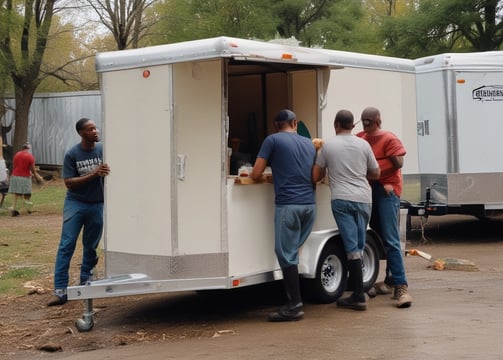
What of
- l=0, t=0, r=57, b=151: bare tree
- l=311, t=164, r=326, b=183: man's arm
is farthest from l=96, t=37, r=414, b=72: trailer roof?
l=0, t=0, r=57, b=151: bare tree

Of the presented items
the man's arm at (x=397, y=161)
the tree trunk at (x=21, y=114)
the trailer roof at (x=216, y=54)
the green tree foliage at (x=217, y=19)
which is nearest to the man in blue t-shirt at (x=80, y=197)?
the trailer roof at (x=216, y=54)

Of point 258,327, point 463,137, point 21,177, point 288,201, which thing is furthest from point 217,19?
point 258,327

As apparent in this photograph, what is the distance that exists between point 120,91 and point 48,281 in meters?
3.61

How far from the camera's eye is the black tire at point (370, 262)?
8998mm

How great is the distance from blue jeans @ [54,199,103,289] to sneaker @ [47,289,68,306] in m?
0.05

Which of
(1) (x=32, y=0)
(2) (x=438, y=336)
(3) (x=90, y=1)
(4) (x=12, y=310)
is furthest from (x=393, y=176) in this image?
(3) (x=90, y=1)

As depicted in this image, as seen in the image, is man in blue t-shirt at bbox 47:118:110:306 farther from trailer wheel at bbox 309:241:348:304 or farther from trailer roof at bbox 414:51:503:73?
trailer roof at bbox 414:51:503:73

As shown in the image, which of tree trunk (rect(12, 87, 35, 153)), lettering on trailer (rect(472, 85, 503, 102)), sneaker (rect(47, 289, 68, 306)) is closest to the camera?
sneaker (rect(47, 289, 68, 306))

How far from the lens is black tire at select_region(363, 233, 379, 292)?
8998 millimetres

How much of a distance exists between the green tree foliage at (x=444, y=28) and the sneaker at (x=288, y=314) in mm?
20872

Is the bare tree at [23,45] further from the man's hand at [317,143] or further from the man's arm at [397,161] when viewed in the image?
the man's arm at [397,161]

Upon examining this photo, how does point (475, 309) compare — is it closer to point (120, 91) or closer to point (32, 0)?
point (120, 91)

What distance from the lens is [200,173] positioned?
745 cm

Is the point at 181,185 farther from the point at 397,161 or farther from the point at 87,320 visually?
the point at 397,161
